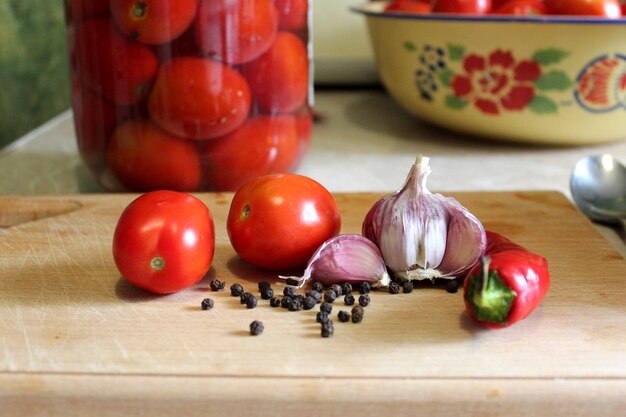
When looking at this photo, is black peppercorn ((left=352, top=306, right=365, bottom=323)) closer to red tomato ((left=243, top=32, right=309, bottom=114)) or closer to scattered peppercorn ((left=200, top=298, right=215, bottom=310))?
scattered peppercorn ((left=200, top=298, right=215, bottom=310))

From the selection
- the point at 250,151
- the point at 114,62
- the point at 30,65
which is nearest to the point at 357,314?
the point at 250,151

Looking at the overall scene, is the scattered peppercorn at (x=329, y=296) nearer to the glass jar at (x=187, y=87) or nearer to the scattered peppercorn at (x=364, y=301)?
the scattered peppercorn at (x=364, y=301)

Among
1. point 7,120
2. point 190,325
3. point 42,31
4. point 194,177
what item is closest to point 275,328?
point 190,325

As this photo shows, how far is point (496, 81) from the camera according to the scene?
4.09 ft

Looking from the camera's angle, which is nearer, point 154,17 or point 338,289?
point 338,289

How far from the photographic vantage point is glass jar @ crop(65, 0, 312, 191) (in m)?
0.90

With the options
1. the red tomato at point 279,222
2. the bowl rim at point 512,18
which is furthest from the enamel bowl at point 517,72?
the red tomato at point 279,222

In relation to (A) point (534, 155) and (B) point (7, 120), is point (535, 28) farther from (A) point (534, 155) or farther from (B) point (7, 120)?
(B) point (7, 120)

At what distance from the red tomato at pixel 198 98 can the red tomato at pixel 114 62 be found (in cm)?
2

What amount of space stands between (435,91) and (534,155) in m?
0.21

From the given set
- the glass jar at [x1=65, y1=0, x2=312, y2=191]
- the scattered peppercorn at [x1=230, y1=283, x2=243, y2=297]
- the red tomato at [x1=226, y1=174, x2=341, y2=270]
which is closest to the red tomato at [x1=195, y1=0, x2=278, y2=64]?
the glass jar at [x1=65, y1=0, x2=312, y2=191]

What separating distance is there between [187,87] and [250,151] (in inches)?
4.7

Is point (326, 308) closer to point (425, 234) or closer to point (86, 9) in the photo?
point (425, 234)

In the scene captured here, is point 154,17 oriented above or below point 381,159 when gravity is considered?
above
